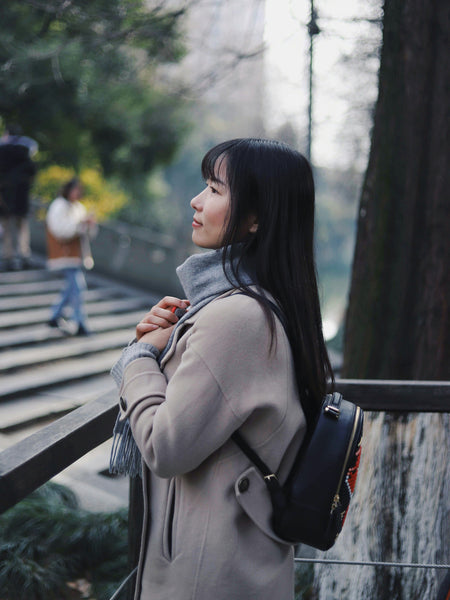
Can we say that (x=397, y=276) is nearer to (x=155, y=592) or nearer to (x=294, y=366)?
(x=294, y=366)

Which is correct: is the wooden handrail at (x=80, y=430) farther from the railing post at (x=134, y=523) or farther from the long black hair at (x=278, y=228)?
the long black hair at (x=278, y=228)

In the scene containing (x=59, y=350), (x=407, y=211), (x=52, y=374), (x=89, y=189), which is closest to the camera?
(x=407, y=211)

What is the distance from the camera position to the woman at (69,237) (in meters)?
8.16

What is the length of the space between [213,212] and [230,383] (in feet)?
1.32

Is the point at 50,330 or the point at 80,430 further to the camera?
the point at 50,330

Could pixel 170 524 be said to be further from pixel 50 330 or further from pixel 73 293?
pixel 50 330

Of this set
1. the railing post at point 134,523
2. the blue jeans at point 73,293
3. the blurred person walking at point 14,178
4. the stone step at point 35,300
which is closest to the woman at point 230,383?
the railing post at point 134,523

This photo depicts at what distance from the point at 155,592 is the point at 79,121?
13384 millimetres

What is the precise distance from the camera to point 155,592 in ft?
4.87

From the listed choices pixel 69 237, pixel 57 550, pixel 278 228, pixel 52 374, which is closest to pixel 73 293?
pixel 69 237

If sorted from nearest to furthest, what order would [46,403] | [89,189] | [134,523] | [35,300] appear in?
1. [134,523]
2. [46,403]
3. [35,300]
4. [89,189]

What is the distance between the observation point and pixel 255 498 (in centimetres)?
143

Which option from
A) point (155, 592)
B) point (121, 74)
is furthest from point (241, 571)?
point (121, 74)

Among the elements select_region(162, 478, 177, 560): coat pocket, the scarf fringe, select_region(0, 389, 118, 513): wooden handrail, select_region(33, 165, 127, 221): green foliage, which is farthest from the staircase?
select_region(33, 165, 127, 221): green foliage
